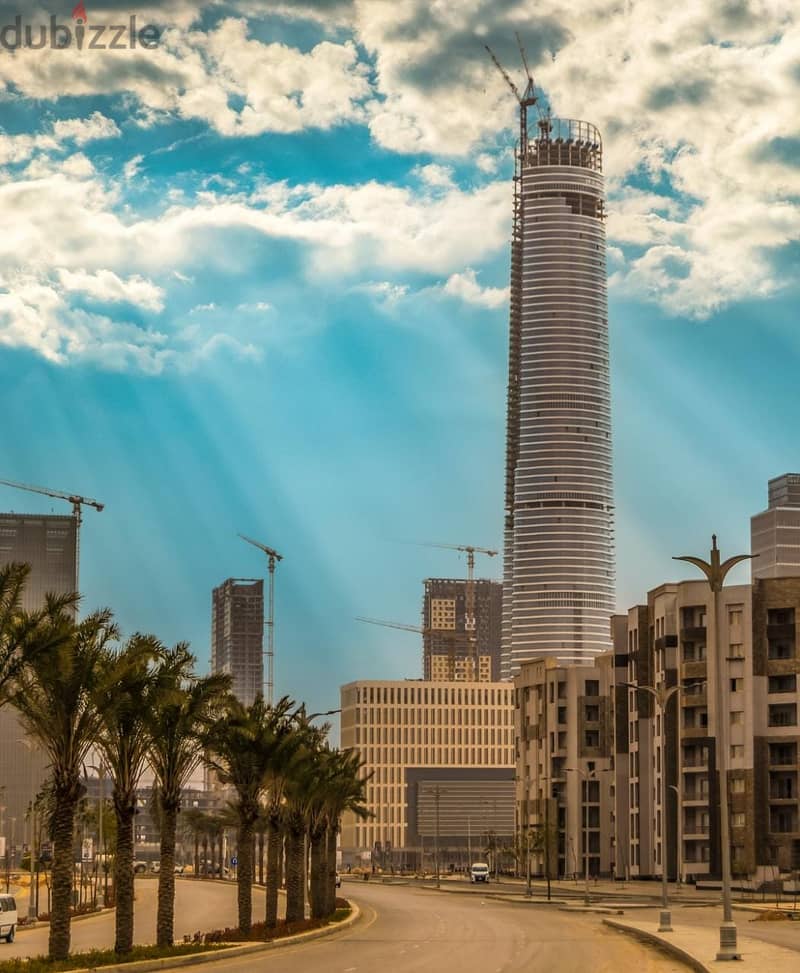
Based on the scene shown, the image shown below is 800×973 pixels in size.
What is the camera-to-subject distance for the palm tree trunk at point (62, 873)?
47031 millimetres

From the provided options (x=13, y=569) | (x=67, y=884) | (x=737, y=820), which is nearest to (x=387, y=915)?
(x=67, y=884)

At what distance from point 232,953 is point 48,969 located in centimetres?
1098

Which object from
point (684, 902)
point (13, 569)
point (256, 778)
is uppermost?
point (13, 569)

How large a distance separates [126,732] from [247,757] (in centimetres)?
1450

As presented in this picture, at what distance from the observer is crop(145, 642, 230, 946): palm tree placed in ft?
174

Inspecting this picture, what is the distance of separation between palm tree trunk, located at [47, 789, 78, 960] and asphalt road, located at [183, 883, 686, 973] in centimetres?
426

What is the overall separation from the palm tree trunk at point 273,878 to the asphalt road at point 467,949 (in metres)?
2.80

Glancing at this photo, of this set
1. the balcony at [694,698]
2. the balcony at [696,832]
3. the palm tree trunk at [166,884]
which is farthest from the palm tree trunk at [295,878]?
the balcony at [696,832]

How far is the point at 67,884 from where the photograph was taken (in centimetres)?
4784

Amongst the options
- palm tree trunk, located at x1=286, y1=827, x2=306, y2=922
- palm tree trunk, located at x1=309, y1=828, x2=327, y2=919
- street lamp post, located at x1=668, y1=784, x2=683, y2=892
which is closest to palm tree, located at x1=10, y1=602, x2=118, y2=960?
palm tree trunk, located at x1=286, y1=827, x2=306, y2=922

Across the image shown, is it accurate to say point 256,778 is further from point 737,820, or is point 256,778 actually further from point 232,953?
point 737,820

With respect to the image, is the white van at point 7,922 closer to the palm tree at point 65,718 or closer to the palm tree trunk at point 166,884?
the palm tree trunk at point 166,884

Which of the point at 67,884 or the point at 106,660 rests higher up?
the point at 106,660

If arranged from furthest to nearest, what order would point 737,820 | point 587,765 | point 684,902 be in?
point 587,765 < point 737,820 < point 684,902
